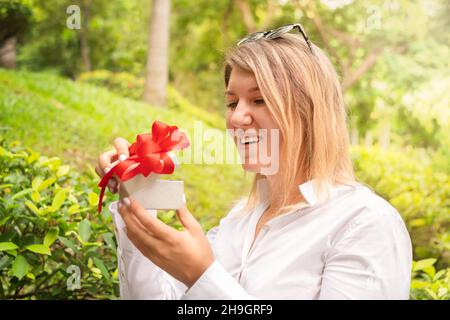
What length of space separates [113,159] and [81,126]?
7.20 ft

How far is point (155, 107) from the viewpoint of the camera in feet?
14.7

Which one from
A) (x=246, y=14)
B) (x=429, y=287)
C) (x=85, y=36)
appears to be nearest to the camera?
(x=429, y=287)

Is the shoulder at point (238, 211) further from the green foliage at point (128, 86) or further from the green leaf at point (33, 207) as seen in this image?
the green foliage at point (128, 86)

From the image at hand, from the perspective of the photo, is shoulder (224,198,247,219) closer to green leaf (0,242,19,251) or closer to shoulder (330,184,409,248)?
shoulder (330,184,409,248)

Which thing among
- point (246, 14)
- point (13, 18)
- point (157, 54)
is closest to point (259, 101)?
point (13, 18)

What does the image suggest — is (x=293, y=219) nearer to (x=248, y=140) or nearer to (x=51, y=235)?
(x=248, y=140)

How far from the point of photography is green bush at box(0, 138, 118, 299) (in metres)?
1.68

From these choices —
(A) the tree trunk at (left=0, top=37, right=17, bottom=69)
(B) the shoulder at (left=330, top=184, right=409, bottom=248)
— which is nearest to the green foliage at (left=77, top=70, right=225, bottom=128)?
(A) the tree trunk at (left=0, top=37, right=17, bottom=69)

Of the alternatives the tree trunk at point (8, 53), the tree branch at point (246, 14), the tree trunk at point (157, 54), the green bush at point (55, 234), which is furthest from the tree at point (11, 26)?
the tree branch at point (246, 14)

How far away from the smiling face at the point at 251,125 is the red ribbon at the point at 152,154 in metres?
0.22

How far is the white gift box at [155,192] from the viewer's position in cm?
96
